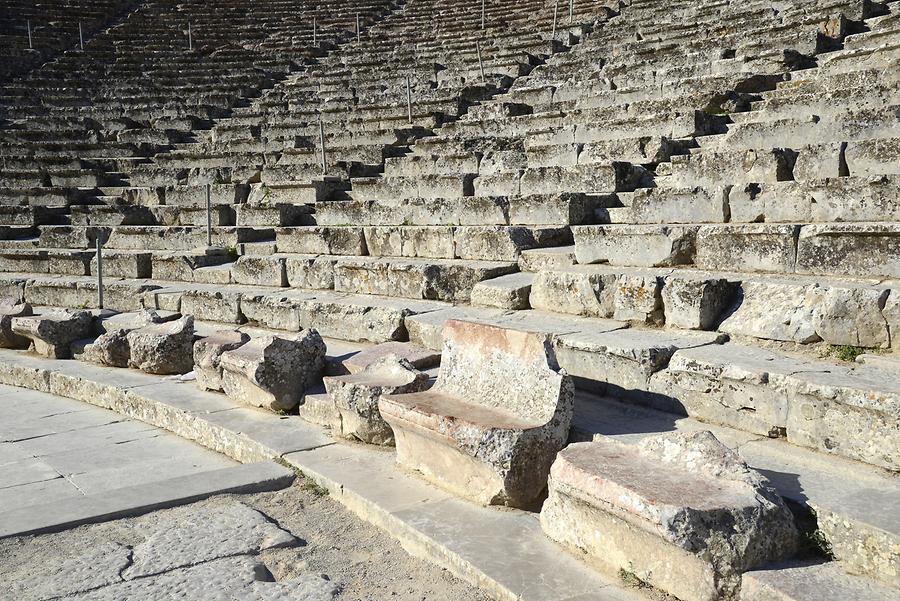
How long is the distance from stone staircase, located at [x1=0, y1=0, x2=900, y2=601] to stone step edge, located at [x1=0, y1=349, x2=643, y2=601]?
24.8 inches

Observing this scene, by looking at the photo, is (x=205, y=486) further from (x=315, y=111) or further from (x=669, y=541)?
(x=315, y=111)

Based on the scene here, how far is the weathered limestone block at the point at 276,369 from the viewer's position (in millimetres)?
5375

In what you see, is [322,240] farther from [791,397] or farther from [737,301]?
[791,397]

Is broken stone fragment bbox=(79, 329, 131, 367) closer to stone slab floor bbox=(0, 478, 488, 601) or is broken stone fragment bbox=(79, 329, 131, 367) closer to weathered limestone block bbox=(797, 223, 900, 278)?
stone slab floor bbox=(0, 478, 488, 601)

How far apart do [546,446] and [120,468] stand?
2953 mm

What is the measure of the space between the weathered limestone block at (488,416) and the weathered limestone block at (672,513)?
0.28m

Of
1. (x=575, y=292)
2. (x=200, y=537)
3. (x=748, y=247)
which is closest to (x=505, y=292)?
(x=575, y=292)

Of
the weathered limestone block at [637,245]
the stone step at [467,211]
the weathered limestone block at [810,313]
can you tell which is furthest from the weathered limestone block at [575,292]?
the stone step at [467,211]

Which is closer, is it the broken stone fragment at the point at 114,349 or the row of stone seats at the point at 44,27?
the broken stone fragment at the point at 114,349

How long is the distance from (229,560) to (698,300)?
297 centimetres

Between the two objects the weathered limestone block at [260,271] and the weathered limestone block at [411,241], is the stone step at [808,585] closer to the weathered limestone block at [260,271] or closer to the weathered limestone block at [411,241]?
the weathered limestone block at [411,241]

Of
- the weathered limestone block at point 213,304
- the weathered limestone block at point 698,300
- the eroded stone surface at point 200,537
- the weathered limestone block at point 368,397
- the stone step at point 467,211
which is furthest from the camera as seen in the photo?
the weathered limestone block at point 213,304

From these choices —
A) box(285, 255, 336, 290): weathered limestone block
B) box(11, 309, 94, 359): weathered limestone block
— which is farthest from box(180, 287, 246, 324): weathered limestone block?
box(11, 309, 94, 359): weathered limestone block

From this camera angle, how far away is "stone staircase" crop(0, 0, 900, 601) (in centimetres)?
386
